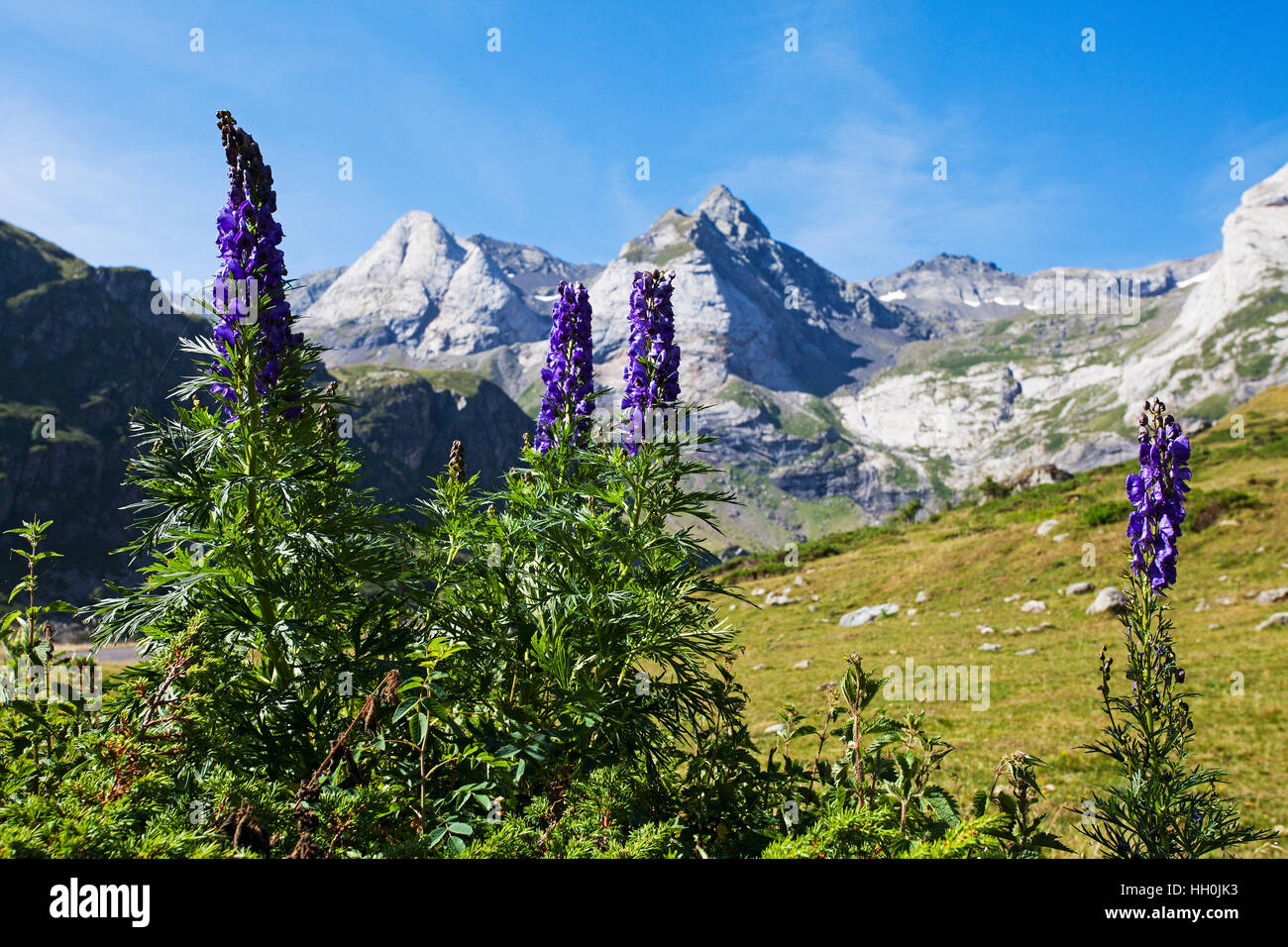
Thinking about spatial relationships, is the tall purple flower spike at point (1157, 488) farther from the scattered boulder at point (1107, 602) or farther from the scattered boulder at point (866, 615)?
the scattered boulder at point (866, 615)

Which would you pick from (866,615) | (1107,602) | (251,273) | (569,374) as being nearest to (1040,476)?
(866,615)

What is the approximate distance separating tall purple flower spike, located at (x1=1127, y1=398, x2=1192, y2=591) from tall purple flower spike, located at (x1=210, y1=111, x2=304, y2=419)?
594 cm

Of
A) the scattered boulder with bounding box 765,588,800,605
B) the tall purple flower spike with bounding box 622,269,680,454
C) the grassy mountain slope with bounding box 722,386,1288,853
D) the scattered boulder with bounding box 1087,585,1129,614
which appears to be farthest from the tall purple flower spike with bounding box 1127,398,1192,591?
the scattered boulder with bounding box 765,588,800,605

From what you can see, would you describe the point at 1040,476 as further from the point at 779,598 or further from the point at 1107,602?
the point at 1107,602

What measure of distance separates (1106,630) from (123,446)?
16548 centimetres

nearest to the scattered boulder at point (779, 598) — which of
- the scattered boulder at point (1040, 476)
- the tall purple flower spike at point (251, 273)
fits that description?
the tall purple flower spike at point (251, 273)

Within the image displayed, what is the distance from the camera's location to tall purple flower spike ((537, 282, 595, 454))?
6.24 meters

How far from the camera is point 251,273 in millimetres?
4773

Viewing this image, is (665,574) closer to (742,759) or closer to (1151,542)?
(742,759)

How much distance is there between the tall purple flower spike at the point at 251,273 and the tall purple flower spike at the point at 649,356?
2.70 meters

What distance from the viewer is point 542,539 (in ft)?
15.3

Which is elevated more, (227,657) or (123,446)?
(123,446)

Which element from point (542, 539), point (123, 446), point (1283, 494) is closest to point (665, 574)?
point (542, 539)

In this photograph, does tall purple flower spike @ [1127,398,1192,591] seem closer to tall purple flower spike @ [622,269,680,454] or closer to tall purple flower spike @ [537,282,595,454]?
tall purple flower spike @ [622,269,680,454]
